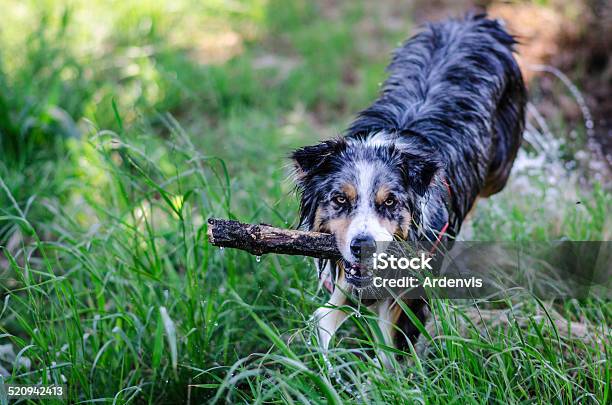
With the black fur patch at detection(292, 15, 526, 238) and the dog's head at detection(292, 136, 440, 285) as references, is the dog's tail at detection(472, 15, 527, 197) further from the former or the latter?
the dog's head at detection(292, 136, 440, 285)

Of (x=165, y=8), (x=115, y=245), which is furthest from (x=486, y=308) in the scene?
(x=165, y=8)

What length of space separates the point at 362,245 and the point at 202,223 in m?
0.97

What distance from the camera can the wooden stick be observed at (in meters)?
2.35

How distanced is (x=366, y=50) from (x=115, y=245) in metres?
3.75

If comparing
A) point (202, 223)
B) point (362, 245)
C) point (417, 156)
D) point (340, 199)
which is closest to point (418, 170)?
point (417, 156)

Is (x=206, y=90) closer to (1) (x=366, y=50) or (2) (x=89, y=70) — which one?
(2) (x=89, y=70)

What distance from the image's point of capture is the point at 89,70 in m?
5.67

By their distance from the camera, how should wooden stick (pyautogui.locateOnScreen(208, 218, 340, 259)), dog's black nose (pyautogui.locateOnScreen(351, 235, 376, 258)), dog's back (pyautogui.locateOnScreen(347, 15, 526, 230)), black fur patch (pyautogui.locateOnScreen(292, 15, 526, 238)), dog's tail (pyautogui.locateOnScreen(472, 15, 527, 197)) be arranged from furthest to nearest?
dog's tail (pyautogui.locateOnScreen(472, 15, 527, 197)) → dog's back (pyautogui.locateOnScreen(347, 15, 526, 230)) → black fur patch (pyautogui.locateOnScreen(292, 15, 526, 238)) → dog's black nose (pyautogui.locateOnScreen(351, 235, 376, 258)) → wooden stick (pyautogui.locateOnScreen(208, 218, 340, 259))

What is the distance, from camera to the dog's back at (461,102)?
3.31 metres

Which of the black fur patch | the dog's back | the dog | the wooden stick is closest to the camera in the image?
the wooden stick

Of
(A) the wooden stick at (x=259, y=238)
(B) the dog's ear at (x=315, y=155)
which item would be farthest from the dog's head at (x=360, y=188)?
(A) the wooden stick at (x=259, y=238)

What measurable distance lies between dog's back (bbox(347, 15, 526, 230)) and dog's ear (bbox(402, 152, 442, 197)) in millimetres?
376

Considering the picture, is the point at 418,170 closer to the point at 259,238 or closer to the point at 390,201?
the point at 390,201

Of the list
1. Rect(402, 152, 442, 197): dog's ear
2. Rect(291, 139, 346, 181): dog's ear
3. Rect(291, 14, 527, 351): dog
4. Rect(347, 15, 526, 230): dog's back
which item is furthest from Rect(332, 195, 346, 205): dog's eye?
Rect(347, 15, 526, 230): dog's back
